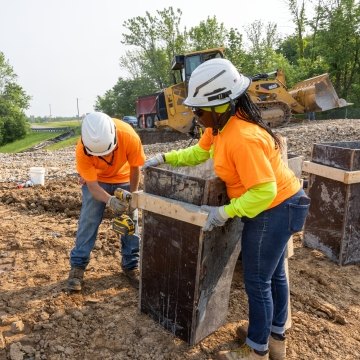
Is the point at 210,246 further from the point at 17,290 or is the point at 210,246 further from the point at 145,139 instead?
the point at 145,139

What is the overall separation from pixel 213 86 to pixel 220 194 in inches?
26.3

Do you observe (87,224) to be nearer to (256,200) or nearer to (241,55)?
(256,200)

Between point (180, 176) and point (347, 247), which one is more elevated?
point (180, 176)

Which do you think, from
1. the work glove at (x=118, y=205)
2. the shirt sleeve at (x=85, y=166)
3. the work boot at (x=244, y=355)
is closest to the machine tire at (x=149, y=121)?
the shirt sleeve at (x=85, y=166)

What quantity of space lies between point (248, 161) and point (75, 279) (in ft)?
6.72

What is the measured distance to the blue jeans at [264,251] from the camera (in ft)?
7.34

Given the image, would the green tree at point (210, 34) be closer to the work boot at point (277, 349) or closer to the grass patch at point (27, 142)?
the grass patch at point (27, 142)

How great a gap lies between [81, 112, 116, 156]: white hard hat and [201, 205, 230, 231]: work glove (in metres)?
1.04

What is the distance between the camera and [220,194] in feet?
8.07

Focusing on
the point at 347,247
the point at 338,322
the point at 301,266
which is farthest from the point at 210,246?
the point at 347,247

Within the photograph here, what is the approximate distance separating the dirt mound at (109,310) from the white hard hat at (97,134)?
122 centimetres

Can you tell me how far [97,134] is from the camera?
294 cm

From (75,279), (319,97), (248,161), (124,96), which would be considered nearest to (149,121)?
(319,97)

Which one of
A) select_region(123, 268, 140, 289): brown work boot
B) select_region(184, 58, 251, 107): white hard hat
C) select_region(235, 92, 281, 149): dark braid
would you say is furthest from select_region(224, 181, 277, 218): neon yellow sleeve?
select_region(123, 268, 140, 289): brown work boot
